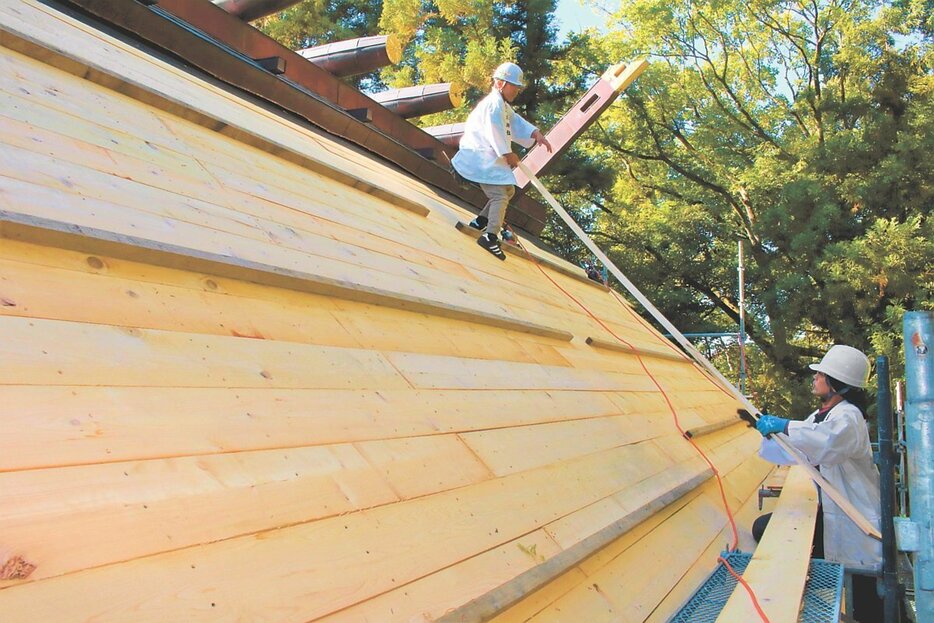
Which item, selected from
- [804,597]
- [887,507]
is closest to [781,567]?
[804,597]

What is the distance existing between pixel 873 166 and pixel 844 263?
1948 millimetres

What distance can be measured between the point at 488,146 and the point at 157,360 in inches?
124

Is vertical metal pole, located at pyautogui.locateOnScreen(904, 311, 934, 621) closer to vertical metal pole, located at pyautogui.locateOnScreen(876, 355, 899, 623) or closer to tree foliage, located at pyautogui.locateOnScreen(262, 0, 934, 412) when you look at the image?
vertical metal pole, located at pyautogui.locateOnScreen(876, 355, 899, 623)

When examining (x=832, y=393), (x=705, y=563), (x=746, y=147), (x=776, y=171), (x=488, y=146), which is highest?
(x=746, y=147)

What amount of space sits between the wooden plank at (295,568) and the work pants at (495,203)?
264 cm

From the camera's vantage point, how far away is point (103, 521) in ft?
3.43

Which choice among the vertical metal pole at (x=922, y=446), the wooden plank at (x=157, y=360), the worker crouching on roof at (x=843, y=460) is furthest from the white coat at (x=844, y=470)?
the wooden plank at (x=157, y=360)

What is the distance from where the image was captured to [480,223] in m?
4.41

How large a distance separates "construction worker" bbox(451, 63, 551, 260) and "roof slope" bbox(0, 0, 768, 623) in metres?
1.12

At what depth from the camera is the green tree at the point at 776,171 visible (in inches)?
452

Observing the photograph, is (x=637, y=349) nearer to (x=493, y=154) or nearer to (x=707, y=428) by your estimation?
(x=707, y=428)

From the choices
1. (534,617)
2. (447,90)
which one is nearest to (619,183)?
(447,90)

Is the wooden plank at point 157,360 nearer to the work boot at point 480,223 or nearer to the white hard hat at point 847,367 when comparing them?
the white hard hat at point 847,367

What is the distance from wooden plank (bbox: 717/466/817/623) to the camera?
6.01 feet
